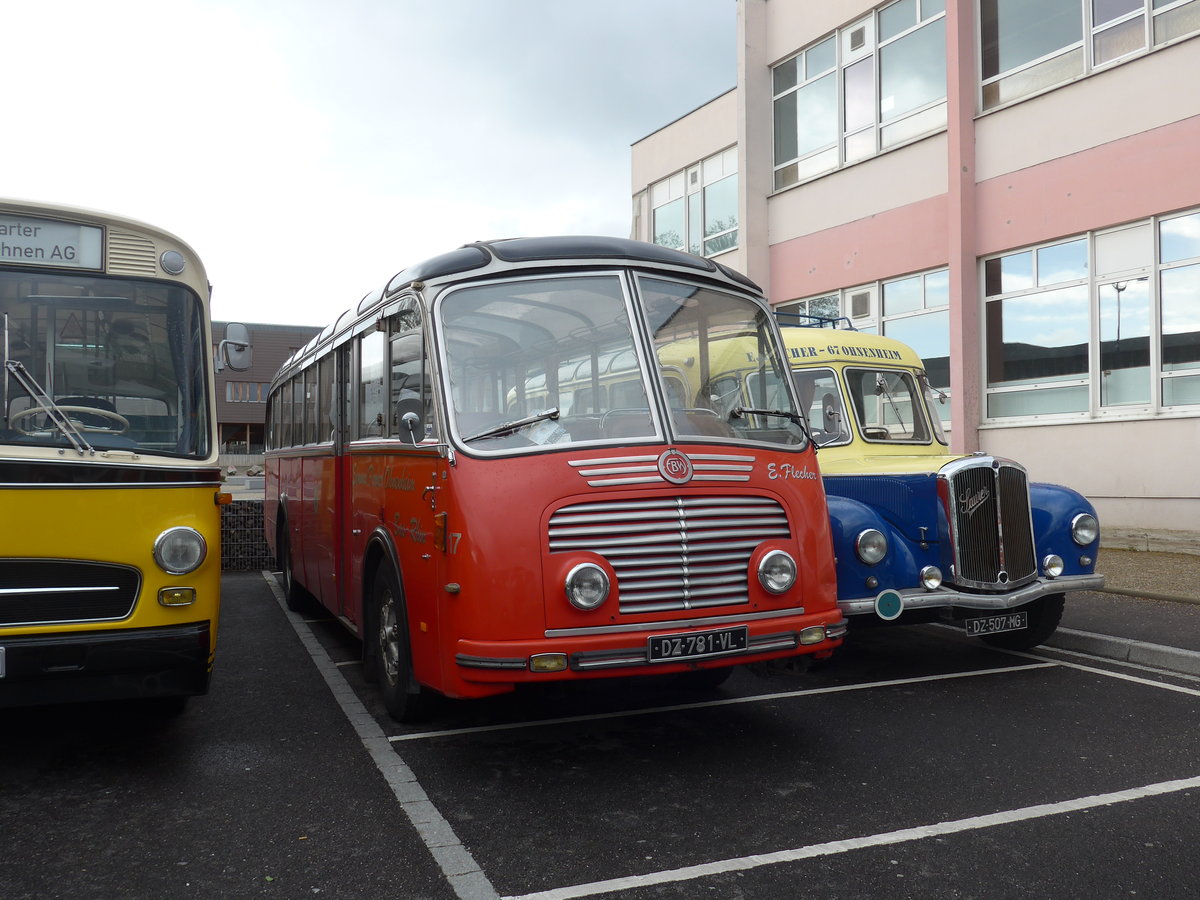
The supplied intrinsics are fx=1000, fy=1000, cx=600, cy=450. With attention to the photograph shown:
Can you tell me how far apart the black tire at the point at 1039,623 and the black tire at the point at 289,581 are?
256 inches

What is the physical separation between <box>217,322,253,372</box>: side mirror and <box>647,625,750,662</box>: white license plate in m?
3.31

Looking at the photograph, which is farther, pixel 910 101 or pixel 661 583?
pixel 910 101

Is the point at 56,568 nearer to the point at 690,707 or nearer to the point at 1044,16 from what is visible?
the point at 690,707

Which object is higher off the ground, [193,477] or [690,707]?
[193,477]

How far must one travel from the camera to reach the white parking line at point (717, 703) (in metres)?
5.79

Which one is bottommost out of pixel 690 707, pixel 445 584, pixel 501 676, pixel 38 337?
pixel 690 707

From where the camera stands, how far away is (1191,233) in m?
12.7

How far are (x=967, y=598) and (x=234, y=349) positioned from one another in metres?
5.10

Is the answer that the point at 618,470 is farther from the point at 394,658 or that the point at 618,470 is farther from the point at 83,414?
the point at 83,414

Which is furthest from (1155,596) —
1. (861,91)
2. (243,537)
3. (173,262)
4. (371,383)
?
(861,91)

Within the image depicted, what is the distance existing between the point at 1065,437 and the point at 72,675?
13.1 metres

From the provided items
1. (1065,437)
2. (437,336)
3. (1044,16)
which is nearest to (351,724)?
(437,336)

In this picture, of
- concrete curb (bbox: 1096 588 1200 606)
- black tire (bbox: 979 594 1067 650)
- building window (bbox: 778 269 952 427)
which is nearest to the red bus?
black tire (bbox: 979 594 1067 650)

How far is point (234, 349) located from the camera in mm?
6469
